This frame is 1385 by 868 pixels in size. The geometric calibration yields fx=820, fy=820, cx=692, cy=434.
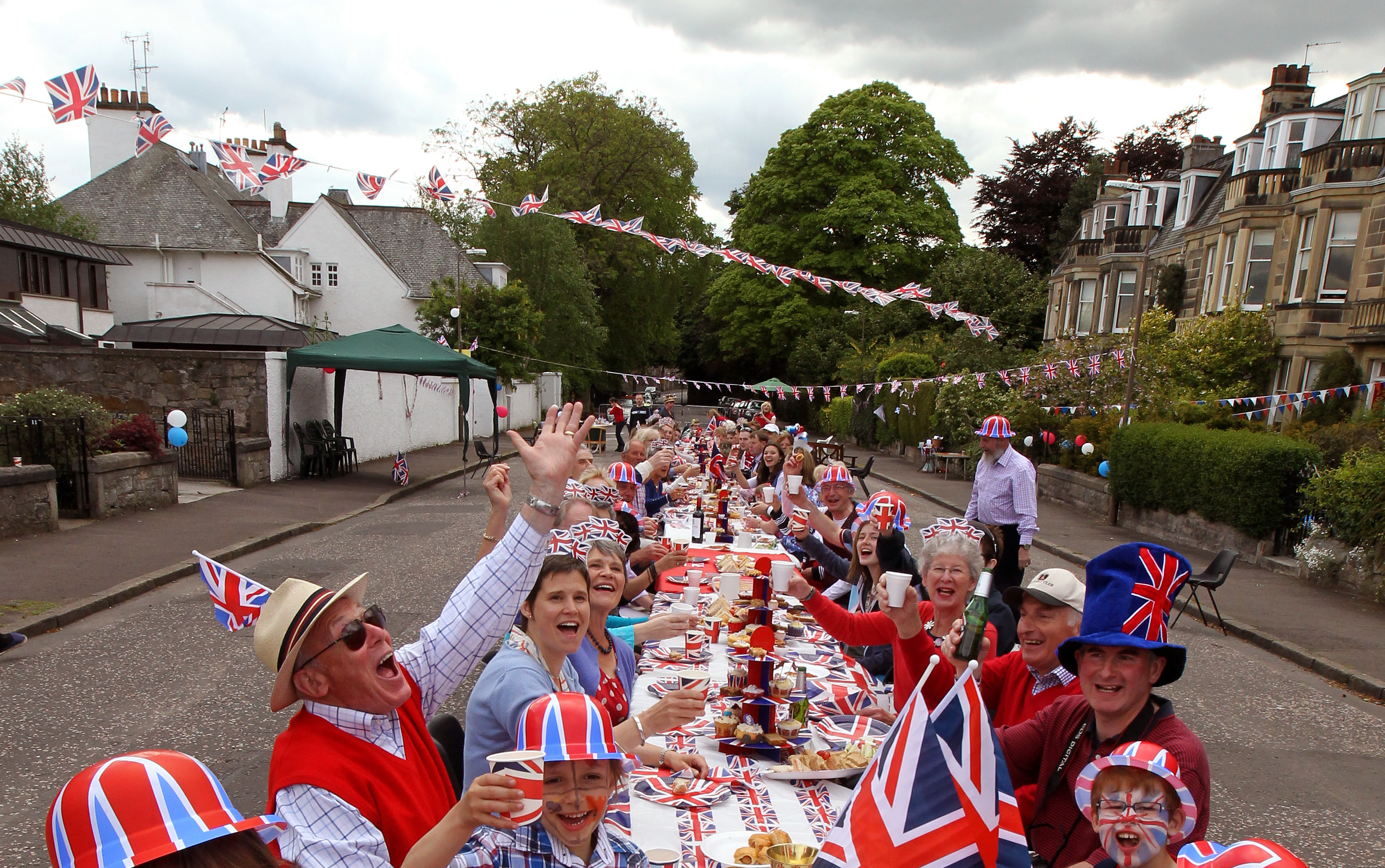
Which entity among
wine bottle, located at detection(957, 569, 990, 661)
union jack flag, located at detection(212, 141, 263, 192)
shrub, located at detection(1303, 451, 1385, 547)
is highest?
union jack flag, located at detection(212, 141, 263, 192)

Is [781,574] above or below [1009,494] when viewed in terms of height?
above

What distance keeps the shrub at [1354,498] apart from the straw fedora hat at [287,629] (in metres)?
11.3

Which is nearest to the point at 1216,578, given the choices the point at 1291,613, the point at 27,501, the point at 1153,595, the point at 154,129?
the point at 1291,613

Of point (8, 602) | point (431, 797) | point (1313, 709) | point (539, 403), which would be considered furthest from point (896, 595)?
point (539, 403)

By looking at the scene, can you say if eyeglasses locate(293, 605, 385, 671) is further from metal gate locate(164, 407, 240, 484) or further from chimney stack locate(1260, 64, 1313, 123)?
chimney stack locate(1260, 64, 1313, 123)

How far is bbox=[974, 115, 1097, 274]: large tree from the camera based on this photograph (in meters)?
40.9

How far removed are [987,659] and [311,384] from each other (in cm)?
1791

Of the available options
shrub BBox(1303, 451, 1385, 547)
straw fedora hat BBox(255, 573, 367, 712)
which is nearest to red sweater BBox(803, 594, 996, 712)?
straw fedora hat BBox(255, 573, 367, 712)

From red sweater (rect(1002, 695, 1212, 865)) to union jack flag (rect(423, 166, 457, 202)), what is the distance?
38.2 ft

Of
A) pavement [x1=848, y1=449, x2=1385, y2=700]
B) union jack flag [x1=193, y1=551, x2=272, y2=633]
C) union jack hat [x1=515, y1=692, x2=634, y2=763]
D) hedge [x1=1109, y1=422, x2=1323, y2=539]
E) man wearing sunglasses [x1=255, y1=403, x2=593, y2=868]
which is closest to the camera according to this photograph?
union jack hat [x1=515, y1=692, x2=634, y2=763]

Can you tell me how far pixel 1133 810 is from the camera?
1.65m

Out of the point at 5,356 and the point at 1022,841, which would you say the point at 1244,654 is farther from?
the point at 5,356

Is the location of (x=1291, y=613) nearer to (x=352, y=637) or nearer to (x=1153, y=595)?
(x=1153, y=595)

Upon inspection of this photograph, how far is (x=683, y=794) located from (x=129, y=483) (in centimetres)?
1223
